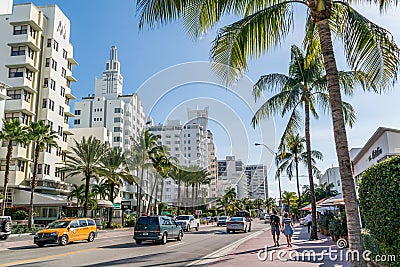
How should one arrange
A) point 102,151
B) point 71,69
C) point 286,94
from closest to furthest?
point 286,94, point 102,151, point 71,69

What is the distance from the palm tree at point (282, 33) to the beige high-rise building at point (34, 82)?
40.0 metres

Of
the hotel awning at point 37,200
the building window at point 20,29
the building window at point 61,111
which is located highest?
the building window at point 20,29

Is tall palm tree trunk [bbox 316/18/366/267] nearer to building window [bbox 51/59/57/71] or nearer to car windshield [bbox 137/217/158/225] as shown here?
car windshield [bbox 137/217/158/225]

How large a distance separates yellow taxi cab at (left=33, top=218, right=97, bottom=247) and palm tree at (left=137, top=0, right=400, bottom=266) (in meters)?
17.1

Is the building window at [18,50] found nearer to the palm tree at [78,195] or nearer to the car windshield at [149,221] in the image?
the palm tree at [78,195]

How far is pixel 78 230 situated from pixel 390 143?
21465 mm

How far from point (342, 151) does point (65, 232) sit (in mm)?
19891

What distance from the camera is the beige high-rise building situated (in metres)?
46.8

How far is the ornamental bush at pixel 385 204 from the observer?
274 inches

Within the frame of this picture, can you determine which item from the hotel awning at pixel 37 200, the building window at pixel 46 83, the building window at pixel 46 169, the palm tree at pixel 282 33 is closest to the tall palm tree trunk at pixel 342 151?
the palm tree at pixel 282 33

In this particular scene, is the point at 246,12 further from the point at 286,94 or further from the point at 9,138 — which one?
the point at 9,138

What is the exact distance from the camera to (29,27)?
49.0 metres

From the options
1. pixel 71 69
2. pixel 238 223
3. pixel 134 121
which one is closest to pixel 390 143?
pixel 238 223

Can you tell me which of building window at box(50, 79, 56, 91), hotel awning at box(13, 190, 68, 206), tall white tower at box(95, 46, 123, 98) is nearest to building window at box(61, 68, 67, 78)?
building window at box(50, 79, 56, 91)
